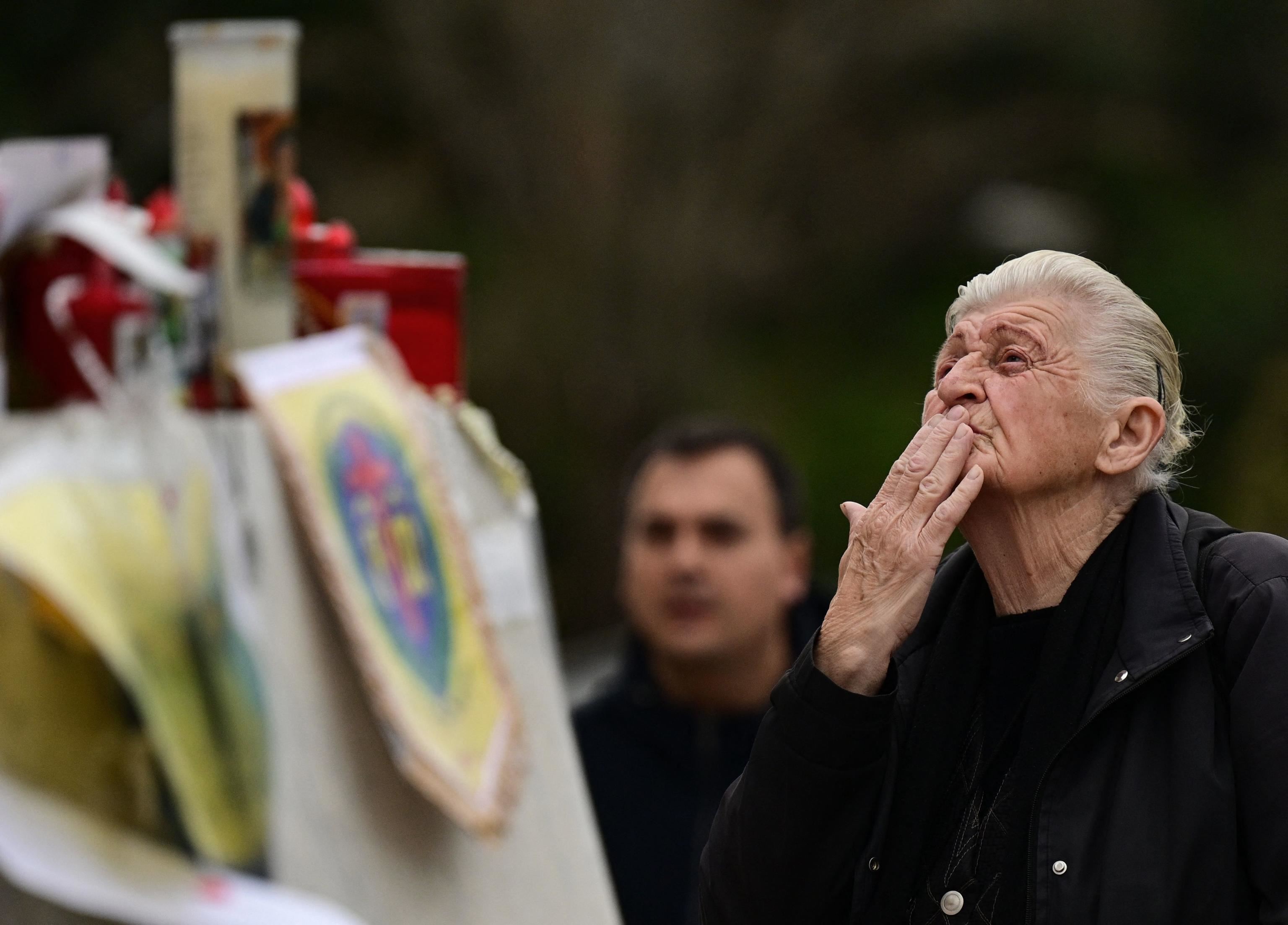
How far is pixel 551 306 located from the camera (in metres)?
10.5

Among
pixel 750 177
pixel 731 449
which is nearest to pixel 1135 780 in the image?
pixel 731 449

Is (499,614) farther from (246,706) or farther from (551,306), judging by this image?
(551,306)

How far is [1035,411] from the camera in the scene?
75.9 inches

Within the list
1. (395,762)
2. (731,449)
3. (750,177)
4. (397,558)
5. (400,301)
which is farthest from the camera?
(750,177)

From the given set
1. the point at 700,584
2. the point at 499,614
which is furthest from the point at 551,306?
the point at 499,614

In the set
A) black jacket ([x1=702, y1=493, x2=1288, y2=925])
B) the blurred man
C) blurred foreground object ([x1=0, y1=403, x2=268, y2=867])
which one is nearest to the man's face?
the blurred man

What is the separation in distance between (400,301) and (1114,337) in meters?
1.43

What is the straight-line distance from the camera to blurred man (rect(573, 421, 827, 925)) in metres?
3.78

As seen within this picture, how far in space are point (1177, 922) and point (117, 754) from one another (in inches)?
46.5

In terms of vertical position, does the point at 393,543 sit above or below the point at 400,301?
below

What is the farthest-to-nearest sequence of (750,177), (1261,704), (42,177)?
(750,177), (42,177), (1261,704)

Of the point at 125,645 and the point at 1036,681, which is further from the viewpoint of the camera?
the point at 125,645

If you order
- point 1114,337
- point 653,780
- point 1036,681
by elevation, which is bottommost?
point 653,780

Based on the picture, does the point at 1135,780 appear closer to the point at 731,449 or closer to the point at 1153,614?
the point at 1153,614
